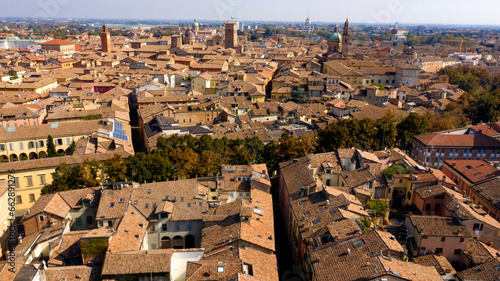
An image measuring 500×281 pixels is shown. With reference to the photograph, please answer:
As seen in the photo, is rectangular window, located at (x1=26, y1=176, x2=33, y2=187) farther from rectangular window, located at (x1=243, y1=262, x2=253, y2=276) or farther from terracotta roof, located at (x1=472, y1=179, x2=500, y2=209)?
terracotta roof, located at (x1=472, y1=179, x2=500, y2=209)

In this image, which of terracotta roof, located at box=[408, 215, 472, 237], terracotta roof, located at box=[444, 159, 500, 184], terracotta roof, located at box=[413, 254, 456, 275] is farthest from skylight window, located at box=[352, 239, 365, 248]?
terracotta roof, located at box=[444, 159, 500, 184]

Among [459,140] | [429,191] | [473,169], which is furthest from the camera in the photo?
[459,140]

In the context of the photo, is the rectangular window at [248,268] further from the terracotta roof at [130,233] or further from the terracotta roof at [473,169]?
the terracotta roof at [473,169]

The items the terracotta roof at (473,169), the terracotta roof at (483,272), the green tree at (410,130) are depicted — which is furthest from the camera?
the green tree at (410,130)

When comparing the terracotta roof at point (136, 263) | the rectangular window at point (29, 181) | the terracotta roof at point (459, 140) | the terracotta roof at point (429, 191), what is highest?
the terracotta roof at point (459, 140)

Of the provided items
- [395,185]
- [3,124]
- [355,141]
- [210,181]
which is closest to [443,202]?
[395,185]

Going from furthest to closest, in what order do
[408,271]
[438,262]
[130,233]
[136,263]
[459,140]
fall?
1. [459,140]
2. [130,233]
3. [438,262]
4. [136,263]
5. [408,271]

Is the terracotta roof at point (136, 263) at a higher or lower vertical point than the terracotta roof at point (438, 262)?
higher

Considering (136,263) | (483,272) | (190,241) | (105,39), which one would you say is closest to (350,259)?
(483,272)

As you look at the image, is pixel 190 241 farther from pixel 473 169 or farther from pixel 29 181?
pixel 473 169

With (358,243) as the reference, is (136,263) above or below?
below

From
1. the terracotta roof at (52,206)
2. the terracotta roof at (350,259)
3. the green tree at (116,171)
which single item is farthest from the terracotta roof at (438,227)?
the terracotta roof at (52,206)
